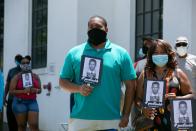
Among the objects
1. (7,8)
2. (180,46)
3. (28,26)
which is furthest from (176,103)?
(7,8)

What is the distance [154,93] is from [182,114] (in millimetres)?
346

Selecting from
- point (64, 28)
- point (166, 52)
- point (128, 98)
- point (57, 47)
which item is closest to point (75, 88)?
point (128, 98)

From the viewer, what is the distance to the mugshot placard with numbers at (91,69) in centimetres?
519

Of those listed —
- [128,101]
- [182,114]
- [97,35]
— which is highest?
[97,35]

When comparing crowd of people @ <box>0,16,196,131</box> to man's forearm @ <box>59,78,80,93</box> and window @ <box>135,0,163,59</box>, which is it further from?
window @ <box>135,0,163,59</box>

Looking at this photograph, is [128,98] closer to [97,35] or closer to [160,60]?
[160,60]

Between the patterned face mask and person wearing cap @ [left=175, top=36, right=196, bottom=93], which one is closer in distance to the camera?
person wearing cap @ [left=175, top=36, right=196, bottom=93]

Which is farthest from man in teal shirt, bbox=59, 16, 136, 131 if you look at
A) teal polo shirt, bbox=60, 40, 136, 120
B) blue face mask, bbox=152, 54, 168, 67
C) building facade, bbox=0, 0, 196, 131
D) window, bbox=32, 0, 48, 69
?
window, bbox=32, 0, 48, 69

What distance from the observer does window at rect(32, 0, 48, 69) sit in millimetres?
12797

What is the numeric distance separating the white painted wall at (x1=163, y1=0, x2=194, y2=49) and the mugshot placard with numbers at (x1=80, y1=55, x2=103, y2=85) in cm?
375

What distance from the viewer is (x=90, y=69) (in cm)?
520

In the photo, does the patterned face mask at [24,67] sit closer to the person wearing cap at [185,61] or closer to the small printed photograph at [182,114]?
the person wearing cap at [185,61]

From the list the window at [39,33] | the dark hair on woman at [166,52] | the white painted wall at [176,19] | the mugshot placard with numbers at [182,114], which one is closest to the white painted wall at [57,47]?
the window at [39,33]

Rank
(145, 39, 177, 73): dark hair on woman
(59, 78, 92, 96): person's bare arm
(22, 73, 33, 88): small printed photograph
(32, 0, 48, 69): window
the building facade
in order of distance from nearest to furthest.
Answer: 1. (59, 78, 92, 96): person's bare arm
2. (145, 39, 177, 73): dark hair on woman
3. the building facade
4. (22, 73, 33, 88): small printed photograph
5. (32, 0, 48, 69): window
